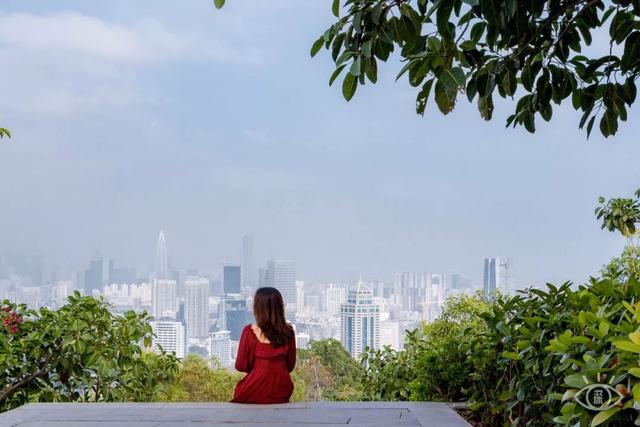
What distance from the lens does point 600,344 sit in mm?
2109

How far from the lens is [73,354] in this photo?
200 inches

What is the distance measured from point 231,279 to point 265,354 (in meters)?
11.0

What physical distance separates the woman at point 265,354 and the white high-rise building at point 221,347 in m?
5.13

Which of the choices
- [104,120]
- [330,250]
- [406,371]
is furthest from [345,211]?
[406,371]

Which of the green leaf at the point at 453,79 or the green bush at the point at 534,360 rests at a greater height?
the green leaf at the point at 453,79

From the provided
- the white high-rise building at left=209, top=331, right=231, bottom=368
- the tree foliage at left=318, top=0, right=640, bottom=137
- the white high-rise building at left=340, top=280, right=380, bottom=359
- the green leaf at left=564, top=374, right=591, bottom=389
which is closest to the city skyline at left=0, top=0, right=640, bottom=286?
the white high-rise building at left=209, top=331, right=231, bottom=368

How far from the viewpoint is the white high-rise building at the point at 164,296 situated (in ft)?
44.8

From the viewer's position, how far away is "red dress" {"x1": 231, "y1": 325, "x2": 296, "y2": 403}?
4602mm

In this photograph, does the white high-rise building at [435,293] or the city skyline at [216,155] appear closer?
the white high-rise building at [435,293]

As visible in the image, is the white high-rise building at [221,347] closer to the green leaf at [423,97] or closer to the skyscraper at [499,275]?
the skyscraper at [499,275]

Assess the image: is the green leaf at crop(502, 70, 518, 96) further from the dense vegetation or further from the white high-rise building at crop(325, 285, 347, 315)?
the white high-rise building at crop(325, 285, 347, 315)

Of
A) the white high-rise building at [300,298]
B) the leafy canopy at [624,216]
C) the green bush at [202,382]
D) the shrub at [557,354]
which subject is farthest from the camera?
the white high-rise building at [300,298]

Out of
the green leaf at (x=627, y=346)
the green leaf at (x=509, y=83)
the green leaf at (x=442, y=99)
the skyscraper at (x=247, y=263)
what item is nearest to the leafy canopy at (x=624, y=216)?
the green leaf at (x=509, y=83)

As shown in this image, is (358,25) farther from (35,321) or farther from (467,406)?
(35,321)
